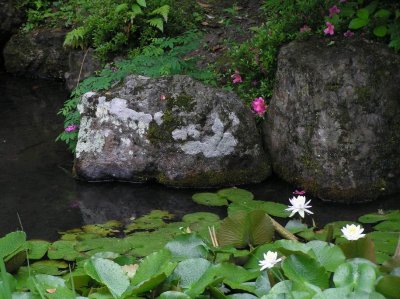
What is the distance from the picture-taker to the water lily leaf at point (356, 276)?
182cm

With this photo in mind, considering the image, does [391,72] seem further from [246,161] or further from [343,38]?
[246,161]

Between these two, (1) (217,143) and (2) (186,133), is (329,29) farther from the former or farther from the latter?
(2) (186,133)

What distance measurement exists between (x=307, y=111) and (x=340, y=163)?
17.6 inches

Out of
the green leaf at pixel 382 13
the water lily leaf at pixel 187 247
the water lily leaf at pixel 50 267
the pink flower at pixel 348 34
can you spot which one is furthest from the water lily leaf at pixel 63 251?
the green leaf at pixel 382 13

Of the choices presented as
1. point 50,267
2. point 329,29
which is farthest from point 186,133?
point 50,267

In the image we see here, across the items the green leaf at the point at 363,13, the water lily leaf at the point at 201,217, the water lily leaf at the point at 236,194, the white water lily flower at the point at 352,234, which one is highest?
the green leaf at the point at 363,13

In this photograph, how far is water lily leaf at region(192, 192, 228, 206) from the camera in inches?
187

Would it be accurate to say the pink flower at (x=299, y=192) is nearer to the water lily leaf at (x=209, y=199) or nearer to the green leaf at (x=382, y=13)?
the water lily leaf at (x=209, y=199)

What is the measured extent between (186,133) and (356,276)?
340 centimetres

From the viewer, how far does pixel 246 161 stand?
5.19 metres

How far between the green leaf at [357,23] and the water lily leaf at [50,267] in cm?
261

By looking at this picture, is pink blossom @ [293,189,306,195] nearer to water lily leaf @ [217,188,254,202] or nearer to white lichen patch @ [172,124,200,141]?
water lily leaf @ [217,188,254,202]

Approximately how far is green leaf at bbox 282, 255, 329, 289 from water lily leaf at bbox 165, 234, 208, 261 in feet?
1.18

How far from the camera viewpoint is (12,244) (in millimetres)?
2768
